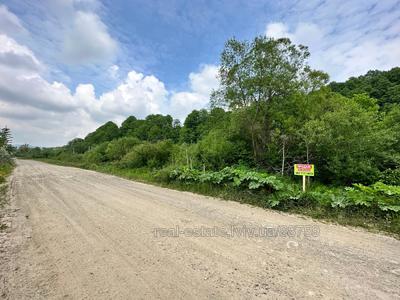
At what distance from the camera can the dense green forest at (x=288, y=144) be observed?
5.44m

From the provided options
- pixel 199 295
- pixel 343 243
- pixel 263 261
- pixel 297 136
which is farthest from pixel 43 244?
pixel 297 136

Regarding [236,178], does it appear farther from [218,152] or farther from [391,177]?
[391,177]

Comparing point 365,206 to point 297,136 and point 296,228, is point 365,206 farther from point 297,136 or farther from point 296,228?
point 297,136

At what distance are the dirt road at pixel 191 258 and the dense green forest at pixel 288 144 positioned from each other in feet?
3.83

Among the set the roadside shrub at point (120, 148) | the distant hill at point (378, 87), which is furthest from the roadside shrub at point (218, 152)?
the distant hill at point (378, 87)

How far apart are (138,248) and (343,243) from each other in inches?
133

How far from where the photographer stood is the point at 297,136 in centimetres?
955

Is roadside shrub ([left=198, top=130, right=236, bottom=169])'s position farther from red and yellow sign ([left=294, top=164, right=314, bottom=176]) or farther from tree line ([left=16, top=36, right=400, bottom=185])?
red and yellow sign ([left=294, top=164, right=314, bottom=176])

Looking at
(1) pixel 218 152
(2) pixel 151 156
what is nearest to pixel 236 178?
(1) pixel 218 152

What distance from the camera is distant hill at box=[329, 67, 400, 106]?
74.0 feet

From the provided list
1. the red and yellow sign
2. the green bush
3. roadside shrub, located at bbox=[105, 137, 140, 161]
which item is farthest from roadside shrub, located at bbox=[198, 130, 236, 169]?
roadside shrub, located at bbox=[105, 137, 140, 161]


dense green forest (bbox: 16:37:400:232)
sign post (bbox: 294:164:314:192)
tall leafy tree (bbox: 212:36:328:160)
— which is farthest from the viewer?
tall leafy tree (bbox: 212:36:328:160)

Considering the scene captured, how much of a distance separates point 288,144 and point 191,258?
8701 mm

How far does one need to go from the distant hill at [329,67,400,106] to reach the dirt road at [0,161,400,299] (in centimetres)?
2415
